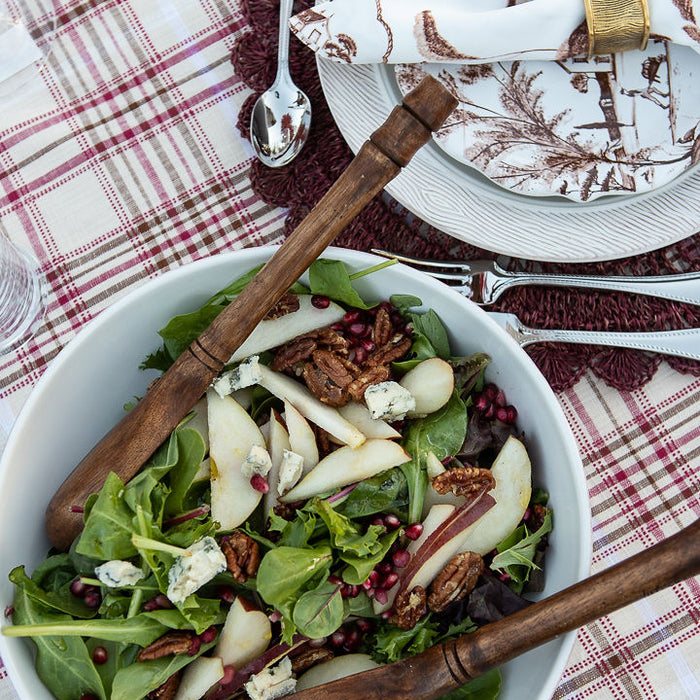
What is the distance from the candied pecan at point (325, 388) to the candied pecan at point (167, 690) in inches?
19.4

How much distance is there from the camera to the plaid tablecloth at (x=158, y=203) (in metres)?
1.70

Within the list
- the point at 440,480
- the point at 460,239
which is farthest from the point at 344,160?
the point at 440,480

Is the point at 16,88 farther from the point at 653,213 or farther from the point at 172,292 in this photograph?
the point at 653,213

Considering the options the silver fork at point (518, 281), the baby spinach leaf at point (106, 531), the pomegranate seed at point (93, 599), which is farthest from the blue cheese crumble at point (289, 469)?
the silver fork at point (518, 281)

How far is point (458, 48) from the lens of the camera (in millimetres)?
1491

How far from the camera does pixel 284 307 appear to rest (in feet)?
4.59

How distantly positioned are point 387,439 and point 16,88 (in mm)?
1143

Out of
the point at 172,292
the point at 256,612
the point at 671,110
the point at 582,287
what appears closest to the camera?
the point at 256,612

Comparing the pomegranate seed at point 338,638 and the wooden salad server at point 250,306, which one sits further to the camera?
the pomegranate seed at point 338,638

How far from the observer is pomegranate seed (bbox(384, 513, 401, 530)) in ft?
4.38

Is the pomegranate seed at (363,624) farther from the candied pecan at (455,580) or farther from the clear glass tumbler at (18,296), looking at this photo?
the clear glass tumbler at (18,296)

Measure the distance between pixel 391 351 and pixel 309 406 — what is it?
173 millimetres

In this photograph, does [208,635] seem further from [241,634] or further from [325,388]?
[325,388]

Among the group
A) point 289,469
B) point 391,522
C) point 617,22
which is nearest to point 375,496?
point 391,522
